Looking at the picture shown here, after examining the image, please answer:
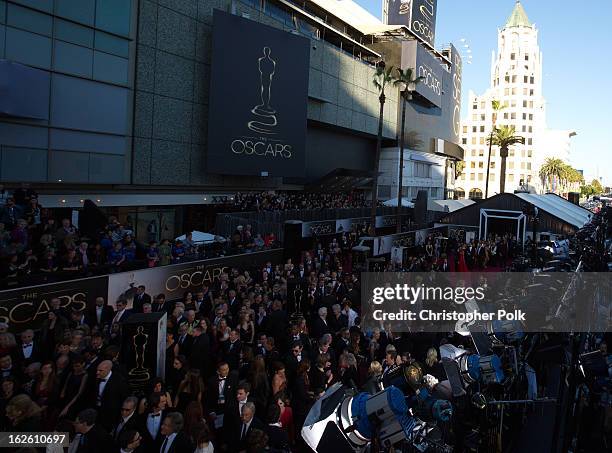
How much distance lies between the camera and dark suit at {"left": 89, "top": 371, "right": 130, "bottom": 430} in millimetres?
6203

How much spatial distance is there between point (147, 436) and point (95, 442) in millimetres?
625

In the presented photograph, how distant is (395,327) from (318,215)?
659 inches

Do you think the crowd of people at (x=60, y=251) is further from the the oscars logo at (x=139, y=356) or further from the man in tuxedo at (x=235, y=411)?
the man in tuxedo at (x=235, y=411)

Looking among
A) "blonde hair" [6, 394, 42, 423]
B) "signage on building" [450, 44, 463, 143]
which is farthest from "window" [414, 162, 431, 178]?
"blonde hair" [6, 394, 42, 423]

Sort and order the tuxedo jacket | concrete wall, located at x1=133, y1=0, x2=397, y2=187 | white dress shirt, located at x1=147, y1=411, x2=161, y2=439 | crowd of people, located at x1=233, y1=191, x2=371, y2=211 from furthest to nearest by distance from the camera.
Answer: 1. crowd of people, located at x1=233, y1=191, x2=371, y2=211
2. concrete wall, located at x1=133, y1=0, x2=397, y2=187
3. white dress shirt, located at x1=147, y1=411, x2=161, y2=439
4. the tuxedo jacket

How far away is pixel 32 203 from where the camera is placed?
14688 millimetres

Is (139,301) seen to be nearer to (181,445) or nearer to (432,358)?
(181,445)

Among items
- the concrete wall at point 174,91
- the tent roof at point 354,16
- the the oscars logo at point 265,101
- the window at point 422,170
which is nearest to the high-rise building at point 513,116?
the window at point 422,170

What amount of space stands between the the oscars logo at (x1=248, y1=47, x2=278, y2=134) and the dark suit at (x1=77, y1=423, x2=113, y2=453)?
1074 inches

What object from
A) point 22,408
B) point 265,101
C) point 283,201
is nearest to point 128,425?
point 22,408

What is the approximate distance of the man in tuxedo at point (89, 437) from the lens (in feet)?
17.3

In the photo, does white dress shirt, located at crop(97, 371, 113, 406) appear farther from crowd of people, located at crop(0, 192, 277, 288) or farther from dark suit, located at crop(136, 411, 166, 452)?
crowd of people, located at crop(0, 192, 277, 288)

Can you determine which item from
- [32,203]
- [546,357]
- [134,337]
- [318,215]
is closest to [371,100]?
[318,215]

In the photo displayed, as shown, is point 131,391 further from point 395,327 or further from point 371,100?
point 371,100
